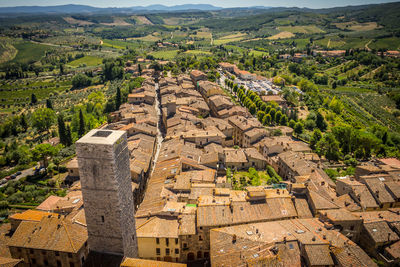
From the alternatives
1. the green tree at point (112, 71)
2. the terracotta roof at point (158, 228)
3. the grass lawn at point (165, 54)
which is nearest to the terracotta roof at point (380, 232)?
the terracotta roof at point (158, 228)

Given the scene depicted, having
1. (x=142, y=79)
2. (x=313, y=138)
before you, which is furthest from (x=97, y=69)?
(x=313, y=138)

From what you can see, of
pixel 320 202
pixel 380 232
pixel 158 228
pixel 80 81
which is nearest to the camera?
pixel 380 232

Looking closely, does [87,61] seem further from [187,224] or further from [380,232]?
[380,232]

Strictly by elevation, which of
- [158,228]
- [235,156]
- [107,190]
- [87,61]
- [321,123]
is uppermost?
[107,190]

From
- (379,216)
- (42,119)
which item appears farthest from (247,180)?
(42,119)

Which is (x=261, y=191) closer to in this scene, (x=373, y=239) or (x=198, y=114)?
(x=373, y=239)

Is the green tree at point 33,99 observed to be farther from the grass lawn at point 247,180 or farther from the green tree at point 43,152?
the grass lawn at point 247,180
